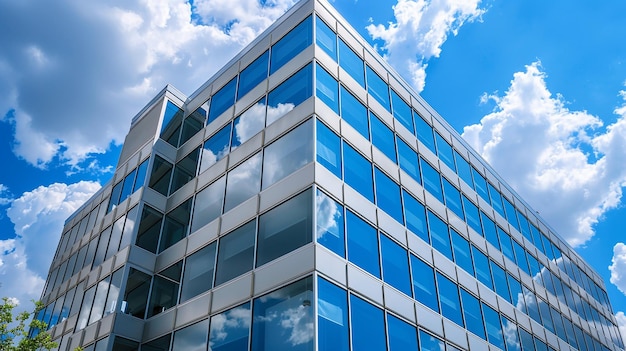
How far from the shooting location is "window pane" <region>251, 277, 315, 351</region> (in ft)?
45.2

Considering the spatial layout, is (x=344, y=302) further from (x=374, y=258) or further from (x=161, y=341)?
(x=161, y=341)

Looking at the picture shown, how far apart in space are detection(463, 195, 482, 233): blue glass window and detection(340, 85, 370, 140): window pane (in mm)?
8937

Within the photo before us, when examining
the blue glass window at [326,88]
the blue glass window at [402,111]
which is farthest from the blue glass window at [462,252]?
the blue glass window at [326,88]

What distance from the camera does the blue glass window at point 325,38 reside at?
2070 centimetres

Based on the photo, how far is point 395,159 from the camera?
22.0 meters

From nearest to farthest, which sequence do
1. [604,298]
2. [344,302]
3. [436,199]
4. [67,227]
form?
[344,302] → [436,199] → [67,227] → [604,298]

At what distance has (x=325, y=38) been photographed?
2112 cm

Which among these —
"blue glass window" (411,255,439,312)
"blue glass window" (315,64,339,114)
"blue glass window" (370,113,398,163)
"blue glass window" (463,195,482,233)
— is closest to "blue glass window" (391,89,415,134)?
"blue glass window" (370,113,398,163)

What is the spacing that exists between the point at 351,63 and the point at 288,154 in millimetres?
6265

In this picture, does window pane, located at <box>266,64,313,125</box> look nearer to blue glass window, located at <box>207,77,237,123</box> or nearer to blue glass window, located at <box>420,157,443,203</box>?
blue glass window, located at <box>207,77,237,123</box>

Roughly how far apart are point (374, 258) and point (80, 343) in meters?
12.9

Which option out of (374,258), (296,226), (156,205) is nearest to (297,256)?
(296,226)

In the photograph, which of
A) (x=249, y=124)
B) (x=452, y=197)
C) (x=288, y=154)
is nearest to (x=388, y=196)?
(x=288, y=154)

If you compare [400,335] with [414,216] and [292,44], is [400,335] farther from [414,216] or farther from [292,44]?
[292,44]
